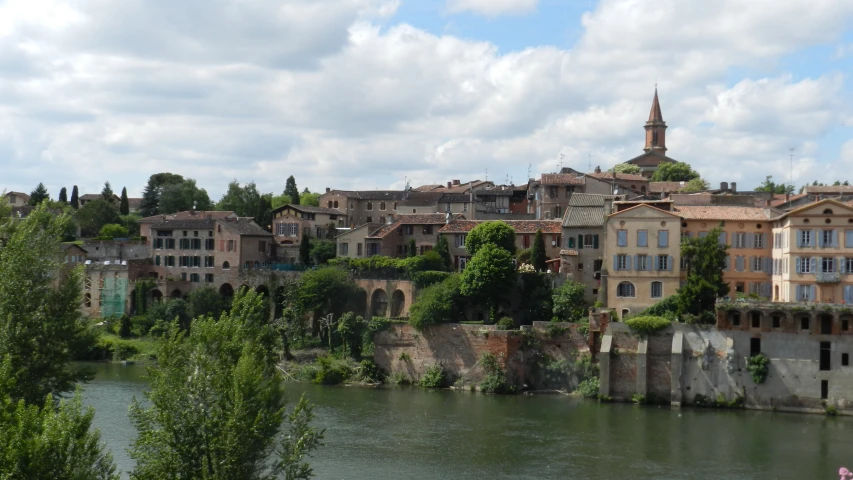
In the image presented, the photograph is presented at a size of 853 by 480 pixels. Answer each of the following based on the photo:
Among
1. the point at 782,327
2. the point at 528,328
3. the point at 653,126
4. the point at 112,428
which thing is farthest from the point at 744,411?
the point at 653,126

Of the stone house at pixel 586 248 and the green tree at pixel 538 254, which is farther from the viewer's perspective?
the green tree at pixel 538 254

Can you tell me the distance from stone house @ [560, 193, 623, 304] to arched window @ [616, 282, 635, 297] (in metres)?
2.10

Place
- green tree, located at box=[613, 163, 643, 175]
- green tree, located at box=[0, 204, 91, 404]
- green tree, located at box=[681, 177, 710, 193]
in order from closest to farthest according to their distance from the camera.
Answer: green tree, located at box=[0, 204, 91, 404]
green tree, located at box=[681, 177, 710, 193]
green tree, located at box=[613, 163, 643, 175]

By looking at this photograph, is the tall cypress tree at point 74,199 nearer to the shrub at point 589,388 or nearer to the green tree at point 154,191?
the green tree at point 154,191

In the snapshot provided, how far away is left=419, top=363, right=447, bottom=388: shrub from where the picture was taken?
194ft

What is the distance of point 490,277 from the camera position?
61281 mm

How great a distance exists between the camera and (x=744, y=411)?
52.6 meters

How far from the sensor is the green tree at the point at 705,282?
55000 mm

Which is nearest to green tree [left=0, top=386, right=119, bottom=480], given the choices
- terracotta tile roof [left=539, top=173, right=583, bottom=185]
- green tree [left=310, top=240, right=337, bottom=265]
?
green tree [left=310, top=240, right=337, bottom=265]

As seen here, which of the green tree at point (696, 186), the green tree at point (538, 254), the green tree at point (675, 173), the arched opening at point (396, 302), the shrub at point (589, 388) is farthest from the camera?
the green tree at point (675, 173)

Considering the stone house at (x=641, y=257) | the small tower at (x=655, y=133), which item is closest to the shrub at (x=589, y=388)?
the stone house at (x=641, y=257)

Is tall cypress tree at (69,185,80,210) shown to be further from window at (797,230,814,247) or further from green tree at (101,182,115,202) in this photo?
window at (797,230,814,247)

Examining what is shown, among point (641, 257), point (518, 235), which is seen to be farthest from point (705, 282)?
point (518, 235)

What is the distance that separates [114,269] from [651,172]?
2223 inches
